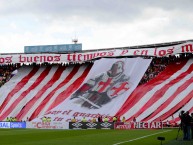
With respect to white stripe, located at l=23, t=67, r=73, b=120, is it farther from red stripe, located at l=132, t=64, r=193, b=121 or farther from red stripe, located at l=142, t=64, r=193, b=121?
red stripe, located at l=142, t=64, r=193, b=121

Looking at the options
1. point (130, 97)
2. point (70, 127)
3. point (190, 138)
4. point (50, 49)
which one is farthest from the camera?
point (50, 49)

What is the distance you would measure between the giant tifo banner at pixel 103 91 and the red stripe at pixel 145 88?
68 centimetres

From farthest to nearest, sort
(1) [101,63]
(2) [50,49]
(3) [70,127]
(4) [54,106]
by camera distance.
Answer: (2) [50,49] < (1) [101,63] < (4) [54,106] < (3) [70,127]

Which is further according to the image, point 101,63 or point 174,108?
point 101,63

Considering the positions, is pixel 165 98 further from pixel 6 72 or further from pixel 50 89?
pixel 6 72

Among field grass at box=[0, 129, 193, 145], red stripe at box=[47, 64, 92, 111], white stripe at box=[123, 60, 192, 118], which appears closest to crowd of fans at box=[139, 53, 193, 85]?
white stripe at box=[123, 60, 192, 118]

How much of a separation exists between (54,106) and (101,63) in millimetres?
9424

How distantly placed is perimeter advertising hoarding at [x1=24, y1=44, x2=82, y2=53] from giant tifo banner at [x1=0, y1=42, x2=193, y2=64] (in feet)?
16.6

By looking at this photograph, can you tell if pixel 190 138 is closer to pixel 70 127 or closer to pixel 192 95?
pixel 70 127

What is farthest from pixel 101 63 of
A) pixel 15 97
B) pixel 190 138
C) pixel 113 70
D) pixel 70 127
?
pixel 190 138

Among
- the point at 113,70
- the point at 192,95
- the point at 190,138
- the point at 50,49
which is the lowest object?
the point at 190,138

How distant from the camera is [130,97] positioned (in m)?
53.7

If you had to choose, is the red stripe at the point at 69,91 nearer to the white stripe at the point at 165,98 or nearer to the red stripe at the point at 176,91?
the white stripe at the point at 165,98

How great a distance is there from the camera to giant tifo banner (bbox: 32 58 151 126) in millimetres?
53625
